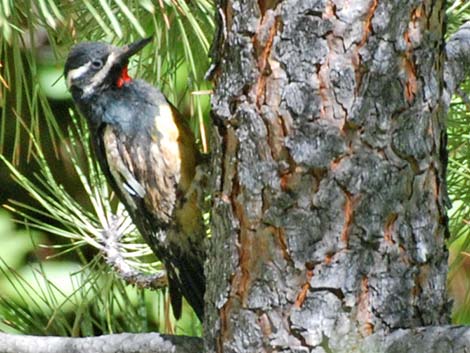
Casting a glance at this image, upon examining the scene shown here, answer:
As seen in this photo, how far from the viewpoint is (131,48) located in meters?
1.78

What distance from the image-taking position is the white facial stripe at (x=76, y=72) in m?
1.84

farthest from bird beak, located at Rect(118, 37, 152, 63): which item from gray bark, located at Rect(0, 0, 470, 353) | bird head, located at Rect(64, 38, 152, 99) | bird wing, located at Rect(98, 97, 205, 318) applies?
gray bark, located at Rect(0, 0, 470, 353)

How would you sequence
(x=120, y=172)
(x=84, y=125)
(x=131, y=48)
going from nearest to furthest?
(x=131, y=48)
(x=120, y=172)
(x=84, y=125)

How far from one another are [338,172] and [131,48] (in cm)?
65

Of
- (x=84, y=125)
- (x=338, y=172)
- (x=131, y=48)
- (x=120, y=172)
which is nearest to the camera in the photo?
(x=338, y=172)

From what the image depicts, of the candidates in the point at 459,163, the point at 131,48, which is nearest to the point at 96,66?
the point at 131,48

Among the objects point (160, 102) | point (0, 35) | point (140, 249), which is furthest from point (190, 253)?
point (0, 35)

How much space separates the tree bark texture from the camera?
4.09 ft

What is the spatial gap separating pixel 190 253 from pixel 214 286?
56 cm

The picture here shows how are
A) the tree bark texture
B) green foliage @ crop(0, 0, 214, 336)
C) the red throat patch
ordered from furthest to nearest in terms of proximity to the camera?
1. the red throat patch
2. green foliage @ crop(0, 0, 214, 336)
3. the tree bark texture

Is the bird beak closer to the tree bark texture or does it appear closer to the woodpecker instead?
the woodpecker

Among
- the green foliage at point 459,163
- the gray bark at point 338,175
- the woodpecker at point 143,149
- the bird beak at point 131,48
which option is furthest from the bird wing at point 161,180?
the gray bark at point 338,175

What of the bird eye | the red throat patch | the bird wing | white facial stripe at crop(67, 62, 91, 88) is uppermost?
the bird eye

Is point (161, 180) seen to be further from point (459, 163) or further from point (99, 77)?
point (459, 163)
